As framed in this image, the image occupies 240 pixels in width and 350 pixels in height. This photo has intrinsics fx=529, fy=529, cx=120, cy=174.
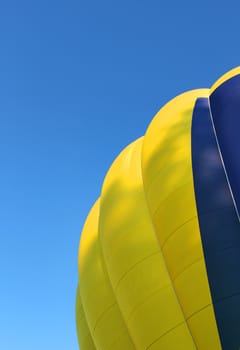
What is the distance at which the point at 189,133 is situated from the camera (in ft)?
25.4

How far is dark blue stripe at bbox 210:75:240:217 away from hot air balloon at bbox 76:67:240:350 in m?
0.02

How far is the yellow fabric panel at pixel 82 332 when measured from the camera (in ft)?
→ 30.2

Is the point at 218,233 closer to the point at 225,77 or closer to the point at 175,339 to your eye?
the point at 175,339

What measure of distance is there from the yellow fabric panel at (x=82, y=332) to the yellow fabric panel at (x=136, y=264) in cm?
197

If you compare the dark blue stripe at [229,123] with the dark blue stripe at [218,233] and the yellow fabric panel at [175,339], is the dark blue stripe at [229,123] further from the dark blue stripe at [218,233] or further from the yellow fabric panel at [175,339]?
the yellow fabric panel at [175,339]

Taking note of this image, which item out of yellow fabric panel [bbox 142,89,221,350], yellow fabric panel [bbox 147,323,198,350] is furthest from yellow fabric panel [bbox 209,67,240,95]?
yellow fabric panel [bbox 147,323,198,350]

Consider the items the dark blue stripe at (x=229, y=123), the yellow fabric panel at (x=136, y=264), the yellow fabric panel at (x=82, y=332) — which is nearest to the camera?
the yellow fabric panel at (x=136, y=264)

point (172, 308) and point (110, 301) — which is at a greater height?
point (110, 301)

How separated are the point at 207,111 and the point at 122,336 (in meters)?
3.56

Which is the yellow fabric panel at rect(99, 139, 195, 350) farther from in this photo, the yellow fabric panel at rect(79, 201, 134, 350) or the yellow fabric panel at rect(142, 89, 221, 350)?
the yellow fabric panel at rect(79, 201, 134, 350)

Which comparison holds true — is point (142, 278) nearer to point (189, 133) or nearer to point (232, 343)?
point (232, 343)

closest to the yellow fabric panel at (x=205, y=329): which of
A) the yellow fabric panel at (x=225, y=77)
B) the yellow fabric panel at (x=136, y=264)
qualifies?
the yellow fabric panel at (x=136, y=264)

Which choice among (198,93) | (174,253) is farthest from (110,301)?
(198,93)

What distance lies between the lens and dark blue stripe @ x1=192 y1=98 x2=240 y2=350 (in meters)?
6.29
